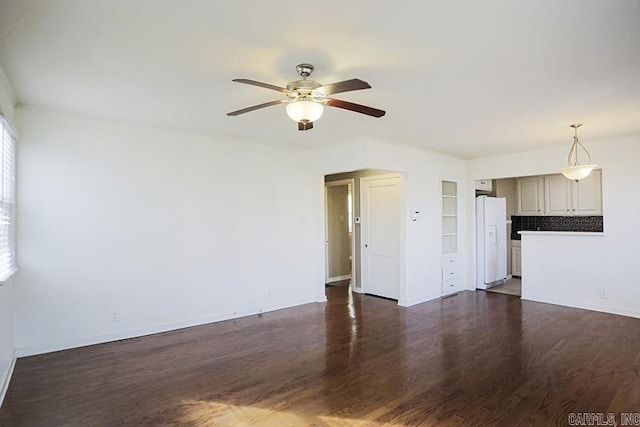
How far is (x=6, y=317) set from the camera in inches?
126

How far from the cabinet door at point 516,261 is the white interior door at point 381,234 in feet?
11.2

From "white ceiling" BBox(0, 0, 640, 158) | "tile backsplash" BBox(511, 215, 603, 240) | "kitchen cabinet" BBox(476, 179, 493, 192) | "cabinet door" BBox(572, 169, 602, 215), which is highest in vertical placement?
"white ceiling" BBox(0, 0, 640, 158)

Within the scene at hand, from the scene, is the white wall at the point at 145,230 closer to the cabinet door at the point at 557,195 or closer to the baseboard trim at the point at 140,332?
the baseboard trim at the point at 140,332

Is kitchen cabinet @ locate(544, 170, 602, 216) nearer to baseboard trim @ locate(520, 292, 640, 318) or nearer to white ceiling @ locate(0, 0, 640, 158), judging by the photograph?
baseboard trim @ locate(520, 292, 640, 318)

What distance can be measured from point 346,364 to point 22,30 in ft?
11.3

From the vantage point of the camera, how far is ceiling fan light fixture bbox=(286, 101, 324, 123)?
8.39 ft

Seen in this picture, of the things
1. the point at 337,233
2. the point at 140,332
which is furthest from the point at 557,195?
the point at 140,332

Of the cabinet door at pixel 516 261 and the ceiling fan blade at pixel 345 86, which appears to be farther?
the cabinet door at pixel 516 261

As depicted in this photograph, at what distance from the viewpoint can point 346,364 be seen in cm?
343

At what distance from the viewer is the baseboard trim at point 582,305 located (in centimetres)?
497

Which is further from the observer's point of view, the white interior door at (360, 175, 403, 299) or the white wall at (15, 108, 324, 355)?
the white interior door at (360, 175, 403, 299)

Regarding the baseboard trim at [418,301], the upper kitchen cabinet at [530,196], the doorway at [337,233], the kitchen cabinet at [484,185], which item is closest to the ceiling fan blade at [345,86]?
the baseboard trim at [418,301]

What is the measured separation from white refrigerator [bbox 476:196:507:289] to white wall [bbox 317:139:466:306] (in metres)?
1.06

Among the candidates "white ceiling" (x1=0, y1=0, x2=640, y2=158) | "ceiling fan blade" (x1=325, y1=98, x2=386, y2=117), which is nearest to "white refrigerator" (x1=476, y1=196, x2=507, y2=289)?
"white ceiling" (x1=0, y1=0, x2=640, y2=158)
